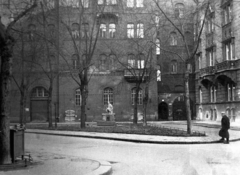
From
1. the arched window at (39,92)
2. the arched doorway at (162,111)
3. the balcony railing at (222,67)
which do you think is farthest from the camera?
the arched doorway at (162,111)

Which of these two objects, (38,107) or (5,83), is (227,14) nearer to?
(38,107)

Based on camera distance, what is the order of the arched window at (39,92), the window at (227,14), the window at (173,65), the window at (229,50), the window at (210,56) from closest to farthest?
1. the window at (229,50)
2. the window at (227,14)
3. the window at (210,56)
4. the arched window at (39,92)
5. the window at (173,65)

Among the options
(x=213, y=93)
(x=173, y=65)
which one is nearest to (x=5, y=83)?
(x=213, y=93)

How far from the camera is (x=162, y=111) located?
5006 cm

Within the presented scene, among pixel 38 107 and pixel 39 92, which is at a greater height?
pixel 39 92

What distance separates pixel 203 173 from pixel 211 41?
34.4 m

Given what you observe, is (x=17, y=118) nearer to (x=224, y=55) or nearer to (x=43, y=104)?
(x=43, y=104)

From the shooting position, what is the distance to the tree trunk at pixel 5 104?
1065cm

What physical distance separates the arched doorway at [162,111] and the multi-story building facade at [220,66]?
4843mm

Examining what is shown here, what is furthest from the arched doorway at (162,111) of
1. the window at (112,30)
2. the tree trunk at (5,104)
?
the tree trunk at (5,104)

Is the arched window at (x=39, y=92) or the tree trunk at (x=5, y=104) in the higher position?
the arched window at (x=39, y=92)

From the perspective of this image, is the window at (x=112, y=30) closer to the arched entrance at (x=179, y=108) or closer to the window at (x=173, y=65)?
the window at (x=173, y=65)

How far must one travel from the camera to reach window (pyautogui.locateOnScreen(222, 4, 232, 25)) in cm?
3661

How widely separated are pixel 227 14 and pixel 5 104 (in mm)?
31670
